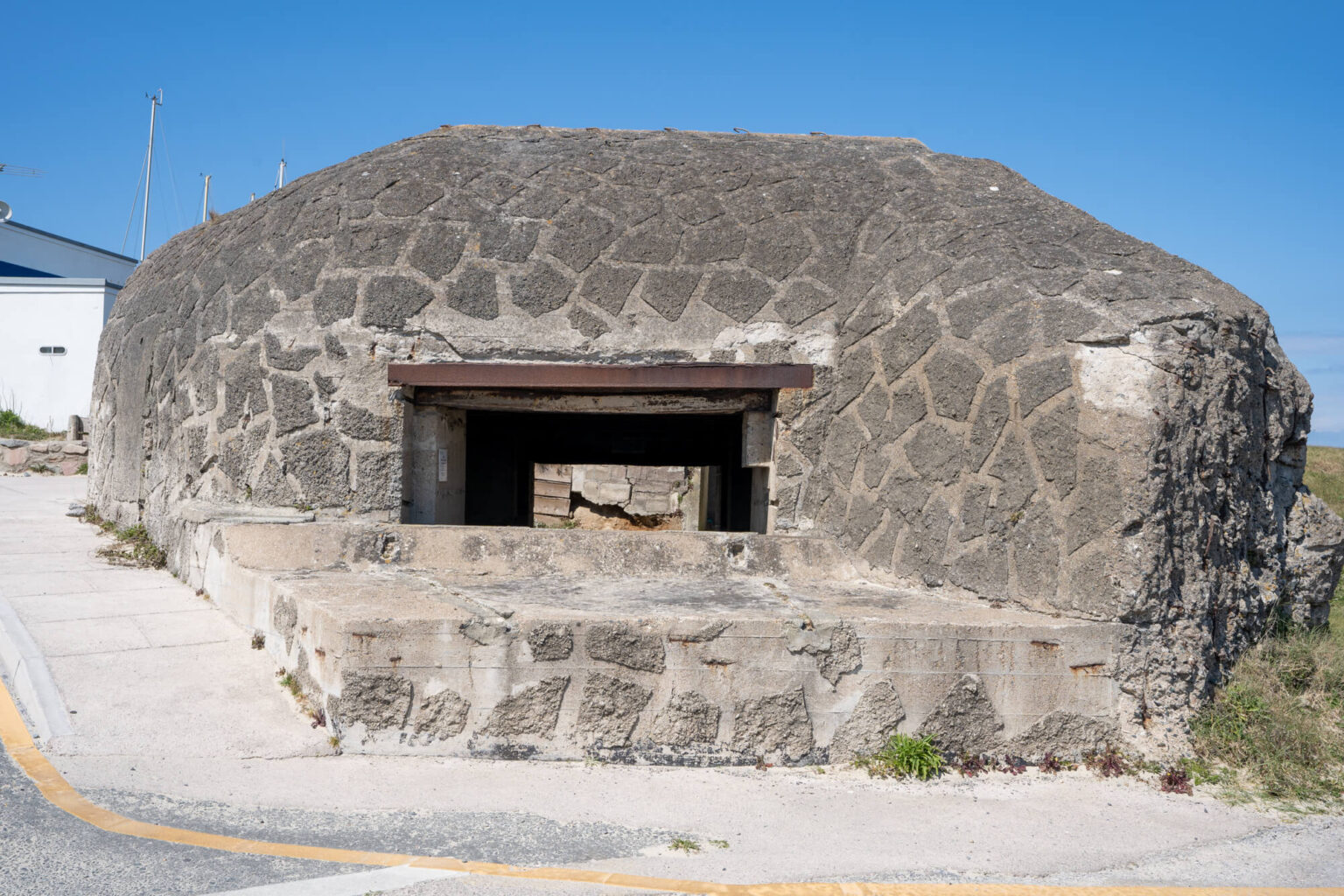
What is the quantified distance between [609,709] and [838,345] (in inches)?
104

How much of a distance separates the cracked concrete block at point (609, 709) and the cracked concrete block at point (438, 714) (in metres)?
0.50

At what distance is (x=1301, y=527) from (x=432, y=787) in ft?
15.1

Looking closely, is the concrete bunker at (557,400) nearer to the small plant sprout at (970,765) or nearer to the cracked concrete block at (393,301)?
the cracked concrete block at (393,301)

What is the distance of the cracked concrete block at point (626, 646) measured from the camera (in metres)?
4.34

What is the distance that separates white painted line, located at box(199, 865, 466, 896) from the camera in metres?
3.02

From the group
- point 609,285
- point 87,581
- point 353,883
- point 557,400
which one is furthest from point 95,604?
point 353,883

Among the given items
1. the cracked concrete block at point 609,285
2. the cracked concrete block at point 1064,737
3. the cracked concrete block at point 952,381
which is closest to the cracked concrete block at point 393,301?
the cracked concrete block at point 609,285

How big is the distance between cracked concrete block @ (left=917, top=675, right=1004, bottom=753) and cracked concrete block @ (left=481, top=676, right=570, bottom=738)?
5.10 feet

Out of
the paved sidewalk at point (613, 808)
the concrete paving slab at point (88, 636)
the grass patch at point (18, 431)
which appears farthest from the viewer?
the grass patch at point (18, 431)

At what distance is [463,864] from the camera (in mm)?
3307

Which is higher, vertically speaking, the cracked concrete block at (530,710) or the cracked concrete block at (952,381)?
the cracked concrete block at (952,381)

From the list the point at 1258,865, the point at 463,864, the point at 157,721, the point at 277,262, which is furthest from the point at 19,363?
the point at 1258,865

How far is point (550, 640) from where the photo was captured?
4309 millimetres

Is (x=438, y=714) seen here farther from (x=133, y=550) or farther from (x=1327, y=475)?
(x=1327, y=475)
